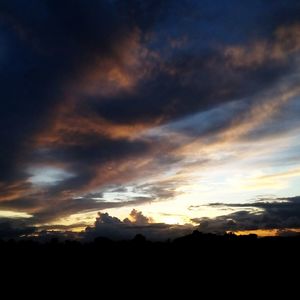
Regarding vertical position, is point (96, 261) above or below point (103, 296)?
above

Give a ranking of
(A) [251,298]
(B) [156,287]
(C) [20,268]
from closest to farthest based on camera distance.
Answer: (A) [251,298], (B) [156,287], (C) [20,268]

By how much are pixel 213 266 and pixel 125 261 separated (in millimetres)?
45284

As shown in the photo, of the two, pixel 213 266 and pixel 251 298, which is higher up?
pixel 213 266

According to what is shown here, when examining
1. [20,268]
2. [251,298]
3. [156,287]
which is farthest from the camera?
[20,268]

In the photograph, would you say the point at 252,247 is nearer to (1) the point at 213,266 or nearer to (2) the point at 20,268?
(1) the point at 213,266

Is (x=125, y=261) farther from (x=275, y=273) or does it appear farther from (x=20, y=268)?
(x=275, y=273)

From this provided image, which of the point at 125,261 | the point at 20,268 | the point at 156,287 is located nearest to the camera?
the point at 156,287

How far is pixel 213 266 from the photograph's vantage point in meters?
181

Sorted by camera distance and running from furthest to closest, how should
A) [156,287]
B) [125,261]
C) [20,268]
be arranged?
[125,261] → [20,268] → [156,287]

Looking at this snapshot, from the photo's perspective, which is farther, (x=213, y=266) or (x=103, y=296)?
(x=213, y=266)

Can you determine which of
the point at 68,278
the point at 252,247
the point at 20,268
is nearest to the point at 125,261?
the point at 68,278

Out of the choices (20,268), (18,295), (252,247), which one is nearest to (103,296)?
(18,295)

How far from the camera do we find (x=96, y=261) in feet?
638

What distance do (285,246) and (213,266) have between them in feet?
131
